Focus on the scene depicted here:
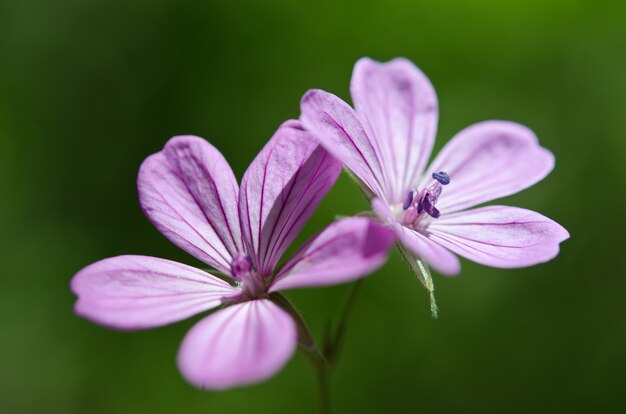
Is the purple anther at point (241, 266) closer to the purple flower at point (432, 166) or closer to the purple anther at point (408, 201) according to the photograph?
the purple flower at point (432, 166)

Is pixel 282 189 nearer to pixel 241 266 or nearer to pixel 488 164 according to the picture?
pixel 241 266

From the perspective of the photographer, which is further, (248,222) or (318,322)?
(318,322)

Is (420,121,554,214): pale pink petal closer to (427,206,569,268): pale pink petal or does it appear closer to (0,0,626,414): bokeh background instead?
(427,206,569,268): pale pink petal

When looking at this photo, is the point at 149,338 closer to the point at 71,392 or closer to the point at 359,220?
the point at 71,392

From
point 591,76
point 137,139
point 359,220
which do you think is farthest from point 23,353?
point 591,76

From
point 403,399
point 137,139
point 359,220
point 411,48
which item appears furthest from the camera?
point 411,48


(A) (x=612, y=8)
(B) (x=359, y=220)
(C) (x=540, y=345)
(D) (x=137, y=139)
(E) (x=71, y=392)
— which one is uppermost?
(A) (x=612, y=8)

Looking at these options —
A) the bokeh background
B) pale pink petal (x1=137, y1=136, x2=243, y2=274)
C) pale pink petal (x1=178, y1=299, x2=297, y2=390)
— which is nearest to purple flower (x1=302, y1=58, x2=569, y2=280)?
pale pink petal (x1=137, y1=136, x2=243, y2=274)
